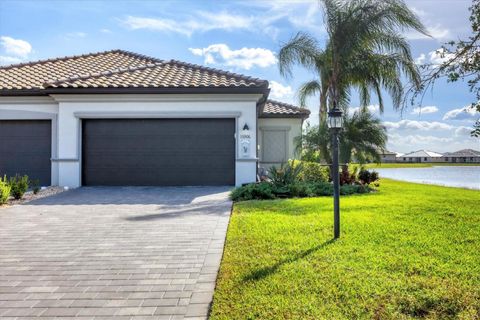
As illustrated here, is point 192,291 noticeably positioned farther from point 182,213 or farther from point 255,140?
point 255,140

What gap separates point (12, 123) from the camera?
1260 cm

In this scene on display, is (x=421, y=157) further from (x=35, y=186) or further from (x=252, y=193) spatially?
(x=35, y=186)

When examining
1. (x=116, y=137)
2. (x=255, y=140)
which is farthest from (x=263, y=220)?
(x=116, y=137)

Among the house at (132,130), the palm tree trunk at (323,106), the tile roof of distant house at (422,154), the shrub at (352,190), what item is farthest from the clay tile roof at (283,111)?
the tile roof of distant house at (422,154)

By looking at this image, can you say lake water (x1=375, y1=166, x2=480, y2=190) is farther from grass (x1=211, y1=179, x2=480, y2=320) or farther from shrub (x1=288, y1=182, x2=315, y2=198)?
grass (x1=211, y1=179, x2=480, y2=320)

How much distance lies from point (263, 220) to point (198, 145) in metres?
6.29

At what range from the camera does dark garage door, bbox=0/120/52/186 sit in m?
12.6

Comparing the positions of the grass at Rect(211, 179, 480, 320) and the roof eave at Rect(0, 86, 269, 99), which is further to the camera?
the roof eave at Rect(0, 86, 269, 99)

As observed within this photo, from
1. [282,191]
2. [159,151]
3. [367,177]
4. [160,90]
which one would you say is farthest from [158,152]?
[367,177]

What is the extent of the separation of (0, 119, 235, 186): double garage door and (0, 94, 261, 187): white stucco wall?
0.93ft

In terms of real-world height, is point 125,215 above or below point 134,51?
below

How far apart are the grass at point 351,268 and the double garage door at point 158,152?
18.4ft

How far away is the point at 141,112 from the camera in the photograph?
1216cm

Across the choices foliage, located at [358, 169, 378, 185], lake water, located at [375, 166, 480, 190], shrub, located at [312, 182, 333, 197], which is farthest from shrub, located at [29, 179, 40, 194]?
lake water, located at [375, 166, 480, 190]
